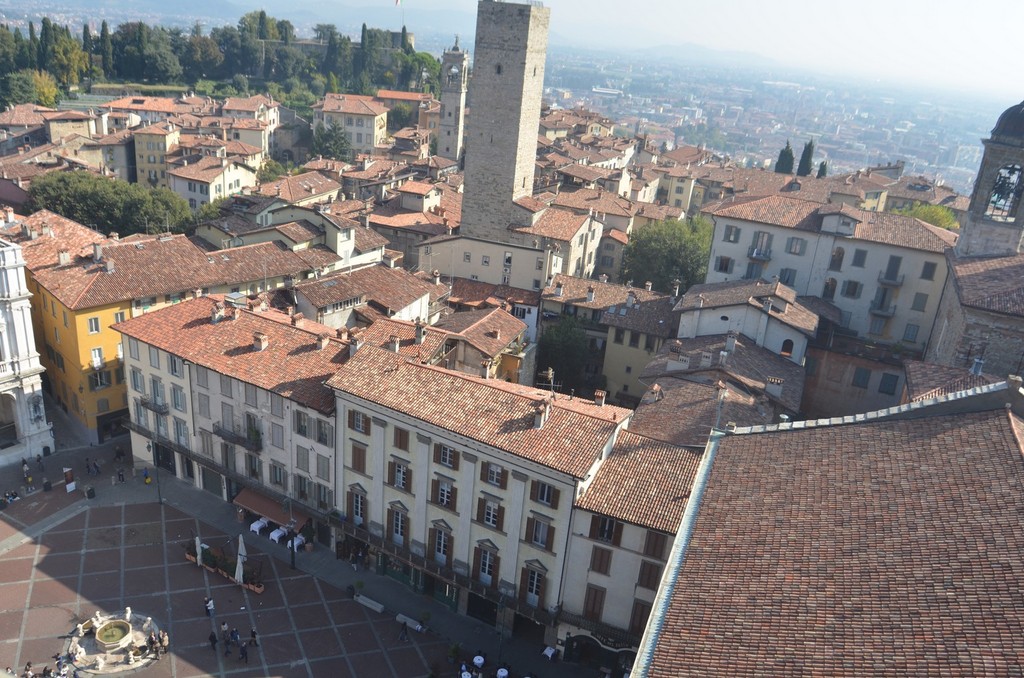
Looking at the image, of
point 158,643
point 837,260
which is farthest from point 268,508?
point 837,260

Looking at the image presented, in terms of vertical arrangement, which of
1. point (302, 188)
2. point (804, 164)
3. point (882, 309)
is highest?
point (804, 164)

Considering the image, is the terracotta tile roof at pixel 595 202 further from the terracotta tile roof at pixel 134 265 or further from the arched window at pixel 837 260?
the terracotta tile roof at pixel 134 265

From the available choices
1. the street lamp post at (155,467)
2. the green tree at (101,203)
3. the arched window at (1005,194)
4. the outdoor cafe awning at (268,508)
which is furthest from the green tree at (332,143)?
the arched window at (1005,194)

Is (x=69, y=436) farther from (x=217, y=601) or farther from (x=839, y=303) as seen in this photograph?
(x=839, y=303)

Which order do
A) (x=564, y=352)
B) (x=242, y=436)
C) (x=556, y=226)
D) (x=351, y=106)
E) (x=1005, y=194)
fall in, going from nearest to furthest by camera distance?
(x=242, y=436) → (x=1005, y=194) → (x=564, y=352) → (x=556, y=226) → (x=351, y=106)

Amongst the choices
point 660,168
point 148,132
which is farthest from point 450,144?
point 148,132

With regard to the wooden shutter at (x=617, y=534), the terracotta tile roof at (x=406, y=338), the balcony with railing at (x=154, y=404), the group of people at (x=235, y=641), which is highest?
the terracotta tile roof at (x=406, y=338)

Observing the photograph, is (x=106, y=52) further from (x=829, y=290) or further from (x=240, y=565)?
(x=240, y=565)

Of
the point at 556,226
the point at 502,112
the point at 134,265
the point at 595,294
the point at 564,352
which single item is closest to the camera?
the point at 134,265
